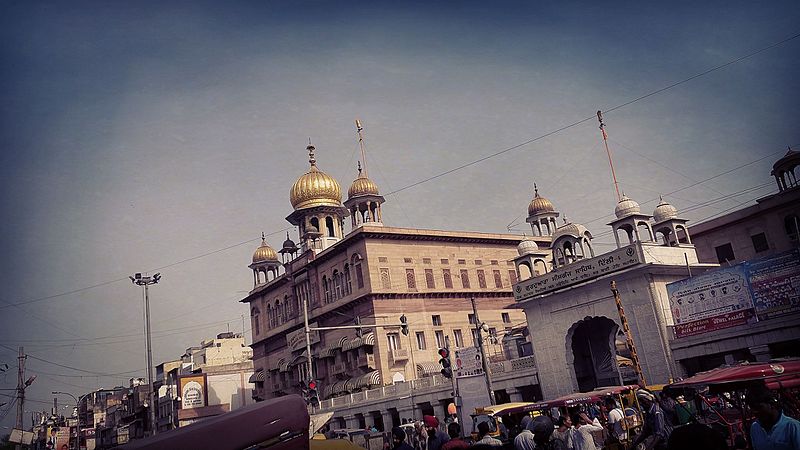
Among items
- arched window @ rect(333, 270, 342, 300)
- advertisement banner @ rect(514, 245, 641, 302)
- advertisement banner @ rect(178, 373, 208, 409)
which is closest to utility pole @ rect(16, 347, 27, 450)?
advertisement banner @ rect(178, 373, 208, 409)

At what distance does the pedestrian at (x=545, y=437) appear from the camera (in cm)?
1059

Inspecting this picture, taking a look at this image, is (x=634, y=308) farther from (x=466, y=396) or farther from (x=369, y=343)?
(x=369, y=343)

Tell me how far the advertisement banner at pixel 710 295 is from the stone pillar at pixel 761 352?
4.53 feet

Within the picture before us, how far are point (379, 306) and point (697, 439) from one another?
38732 mm

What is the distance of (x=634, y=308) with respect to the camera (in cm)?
2483

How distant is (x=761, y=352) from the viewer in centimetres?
2075

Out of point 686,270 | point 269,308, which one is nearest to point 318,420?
point 686,270

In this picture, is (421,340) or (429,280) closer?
(421,340)

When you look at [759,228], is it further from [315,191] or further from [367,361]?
[315,191]

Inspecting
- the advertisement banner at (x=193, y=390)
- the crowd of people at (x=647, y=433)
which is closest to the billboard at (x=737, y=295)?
the crowd of people at (x=647, y=433)

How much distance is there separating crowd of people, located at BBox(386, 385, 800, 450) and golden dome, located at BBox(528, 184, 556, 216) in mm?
38131

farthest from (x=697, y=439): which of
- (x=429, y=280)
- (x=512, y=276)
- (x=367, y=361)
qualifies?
(x=512, y=276)

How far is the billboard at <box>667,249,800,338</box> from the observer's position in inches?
794

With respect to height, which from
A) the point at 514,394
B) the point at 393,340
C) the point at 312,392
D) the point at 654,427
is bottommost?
the point at 654,427
